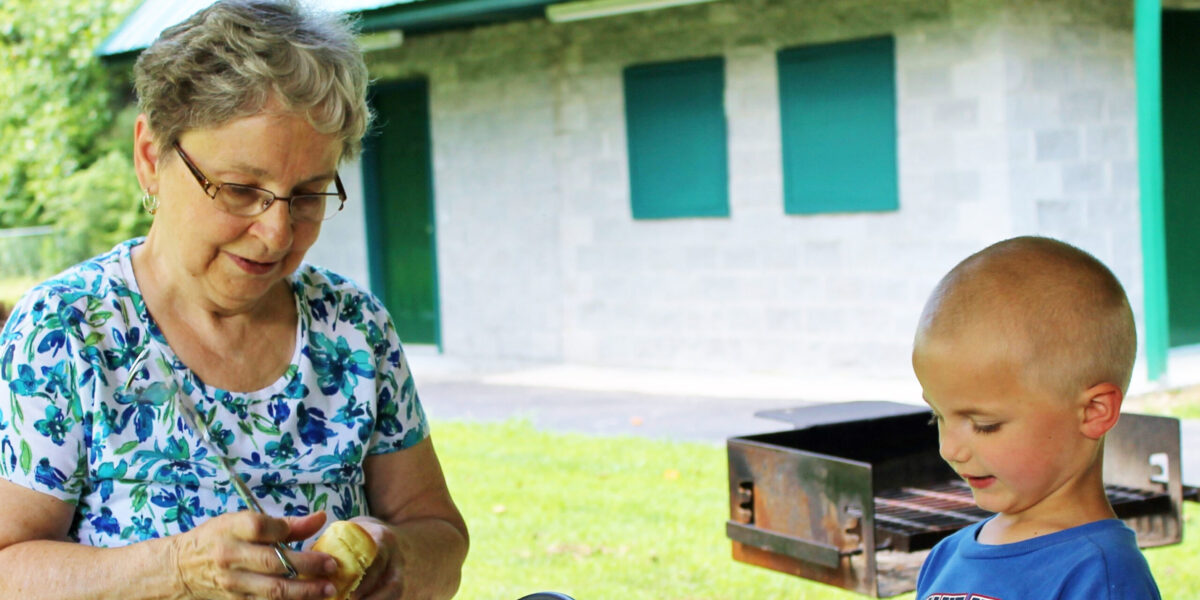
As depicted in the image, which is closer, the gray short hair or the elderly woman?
the elderly woman

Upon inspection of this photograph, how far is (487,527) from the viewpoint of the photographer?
6156mm

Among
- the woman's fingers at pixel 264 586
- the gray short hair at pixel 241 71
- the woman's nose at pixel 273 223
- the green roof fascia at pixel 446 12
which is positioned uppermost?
the green roof fascia at pixel 446 12

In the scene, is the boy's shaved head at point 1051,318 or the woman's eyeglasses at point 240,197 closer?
the boy's shaved head at point 1051,318

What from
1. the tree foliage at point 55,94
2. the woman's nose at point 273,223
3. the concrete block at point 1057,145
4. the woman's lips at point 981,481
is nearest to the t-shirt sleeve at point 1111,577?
the woman's lips at point 981,481

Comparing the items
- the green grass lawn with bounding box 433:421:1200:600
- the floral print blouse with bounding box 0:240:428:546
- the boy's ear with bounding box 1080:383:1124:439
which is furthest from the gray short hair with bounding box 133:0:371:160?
the green grass lawn with bounding box 433:421:1200:600

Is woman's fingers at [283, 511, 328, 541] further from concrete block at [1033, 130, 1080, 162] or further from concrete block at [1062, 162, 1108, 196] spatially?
concrete block at [1062, 162, 1108, 196]

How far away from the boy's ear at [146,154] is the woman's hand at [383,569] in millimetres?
716

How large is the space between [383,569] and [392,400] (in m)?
0.39

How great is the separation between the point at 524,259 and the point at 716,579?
7.16 metres

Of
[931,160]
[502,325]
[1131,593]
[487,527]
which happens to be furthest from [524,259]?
[1131,593]

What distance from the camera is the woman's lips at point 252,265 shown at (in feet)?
7.91

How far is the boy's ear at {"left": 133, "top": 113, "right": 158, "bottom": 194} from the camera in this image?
2.41m

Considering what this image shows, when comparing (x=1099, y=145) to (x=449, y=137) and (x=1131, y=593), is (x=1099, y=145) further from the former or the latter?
(x=1131, y=593)

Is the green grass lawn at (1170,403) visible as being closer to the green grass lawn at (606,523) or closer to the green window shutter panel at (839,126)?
the green grass lawn at (606,523)
